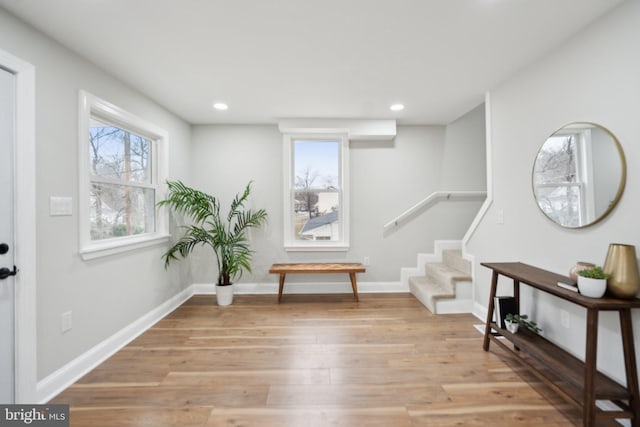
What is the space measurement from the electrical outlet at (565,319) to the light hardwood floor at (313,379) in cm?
45

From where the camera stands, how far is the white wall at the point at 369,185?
367cm

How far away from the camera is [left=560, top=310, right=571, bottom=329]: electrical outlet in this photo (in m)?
1.85

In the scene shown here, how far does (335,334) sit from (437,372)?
36.5 inches

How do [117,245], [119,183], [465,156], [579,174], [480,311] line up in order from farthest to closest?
[465,156]
[480,311]
[119,183]
[117,245]
[579,174]

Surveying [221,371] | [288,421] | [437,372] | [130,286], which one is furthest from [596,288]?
[130,286]

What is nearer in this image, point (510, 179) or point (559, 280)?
point (559, 280)

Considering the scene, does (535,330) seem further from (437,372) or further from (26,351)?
(26,351)

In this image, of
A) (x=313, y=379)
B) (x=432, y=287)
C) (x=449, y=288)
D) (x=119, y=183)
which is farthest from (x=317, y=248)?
(x=119, y=183)

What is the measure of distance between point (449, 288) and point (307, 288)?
1.81 metres

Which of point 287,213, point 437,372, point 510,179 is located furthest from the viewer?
point 287,213

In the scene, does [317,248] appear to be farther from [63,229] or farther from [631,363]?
[631,363]

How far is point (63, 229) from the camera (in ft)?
6.04

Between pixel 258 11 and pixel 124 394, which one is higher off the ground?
pixel 258 11

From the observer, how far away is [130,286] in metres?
2.49
